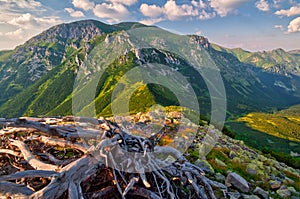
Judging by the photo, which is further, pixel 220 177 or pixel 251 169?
pixel 251 169

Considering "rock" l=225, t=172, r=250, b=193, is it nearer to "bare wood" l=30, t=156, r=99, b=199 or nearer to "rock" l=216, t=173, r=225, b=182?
"rock" l=216, t=173, r=225, b=182

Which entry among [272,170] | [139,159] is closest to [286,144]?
[272,170]

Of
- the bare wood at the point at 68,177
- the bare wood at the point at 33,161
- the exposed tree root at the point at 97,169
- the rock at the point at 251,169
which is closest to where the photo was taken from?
the bare wood at the point at 68,177

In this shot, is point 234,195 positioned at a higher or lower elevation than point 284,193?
higher

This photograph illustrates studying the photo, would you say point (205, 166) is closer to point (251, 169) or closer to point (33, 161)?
point (251, 169)

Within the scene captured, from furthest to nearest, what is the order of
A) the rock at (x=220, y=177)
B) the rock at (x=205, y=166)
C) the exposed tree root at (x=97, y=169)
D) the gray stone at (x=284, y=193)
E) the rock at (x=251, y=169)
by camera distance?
the rock at (x=251, y=169)
the gray stone at (x=284, y=193)
the rock at (x=205, y=166)
the rock at (x=220, y=177)
the exposed tree root at (x=97, y=169)

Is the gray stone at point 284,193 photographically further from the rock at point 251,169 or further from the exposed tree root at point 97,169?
the exposed tree root at point 97,169

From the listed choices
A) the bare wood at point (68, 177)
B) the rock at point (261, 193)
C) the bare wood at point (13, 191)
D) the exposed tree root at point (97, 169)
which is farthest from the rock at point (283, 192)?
the bare wood at point (13, 191)

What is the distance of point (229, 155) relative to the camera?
62.9 feet

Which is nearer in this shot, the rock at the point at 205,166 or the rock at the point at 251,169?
the rock at the point at 205,166

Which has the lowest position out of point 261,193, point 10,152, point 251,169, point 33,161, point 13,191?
point 251,169

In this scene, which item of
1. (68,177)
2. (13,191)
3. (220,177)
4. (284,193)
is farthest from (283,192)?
(13,191)

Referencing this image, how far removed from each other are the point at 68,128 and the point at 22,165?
1.60 meters

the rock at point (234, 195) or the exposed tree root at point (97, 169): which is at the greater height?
the exposed tree root at point (97, 169)
